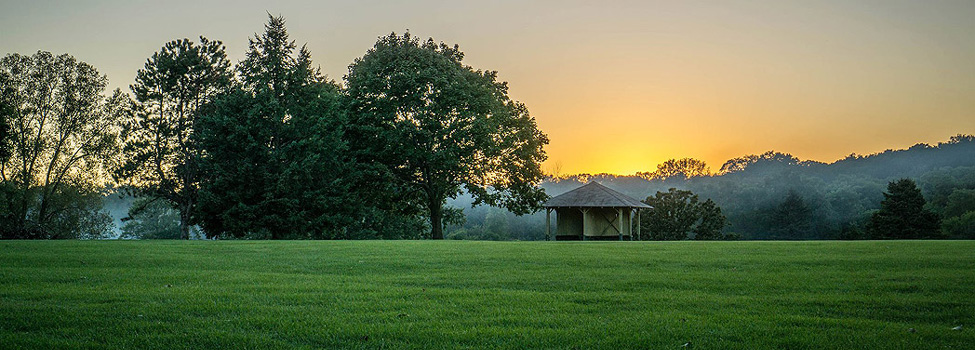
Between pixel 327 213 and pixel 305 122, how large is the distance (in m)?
5.91

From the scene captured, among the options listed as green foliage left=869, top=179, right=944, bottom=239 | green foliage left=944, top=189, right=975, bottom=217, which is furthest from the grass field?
green foliage left=944, top=189, right=975, bottom=217

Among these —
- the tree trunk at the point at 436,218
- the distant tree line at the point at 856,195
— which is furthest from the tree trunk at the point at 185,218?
the distant tree line at the point at 856,195

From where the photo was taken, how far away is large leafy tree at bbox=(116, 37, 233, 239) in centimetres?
4053

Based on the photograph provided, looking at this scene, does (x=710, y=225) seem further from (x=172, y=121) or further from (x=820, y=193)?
(x=172, y=121)

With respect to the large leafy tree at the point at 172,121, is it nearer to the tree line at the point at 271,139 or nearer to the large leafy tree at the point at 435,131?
the tree line at the point at 271,139

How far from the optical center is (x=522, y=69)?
1577 inches

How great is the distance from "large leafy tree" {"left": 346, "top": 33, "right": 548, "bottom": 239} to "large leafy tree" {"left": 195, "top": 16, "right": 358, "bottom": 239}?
205 centimetres

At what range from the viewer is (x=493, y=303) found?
855cm

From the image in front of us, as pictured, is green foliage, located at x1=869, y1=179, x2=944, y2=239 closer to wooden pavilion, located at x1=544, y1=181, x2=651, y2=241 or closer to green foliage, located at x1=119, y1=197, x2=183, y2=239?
wooden pavilion, located at x1=544, y1=181, x2=651, y2=241

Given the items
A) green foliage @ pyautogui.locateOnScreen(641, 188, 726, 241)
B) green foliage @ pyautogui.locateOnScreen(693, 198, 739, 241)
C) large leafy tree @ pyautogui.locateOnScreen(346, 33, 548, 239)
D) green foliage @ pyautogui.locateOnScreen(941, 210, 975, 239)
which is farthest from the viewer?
green foliage @ pyautogui.locateOnScreen(941, 210, 975, 239)

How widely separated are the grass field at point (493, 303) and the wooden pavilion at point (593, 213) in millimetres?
26262

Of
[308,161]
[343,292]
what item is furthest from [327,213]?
[343,292]

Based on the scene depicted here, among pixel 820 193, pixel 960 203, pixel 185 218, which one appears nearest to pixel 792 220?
pixel 820 193

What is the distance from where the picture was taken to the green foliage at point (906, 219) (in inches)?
1758
